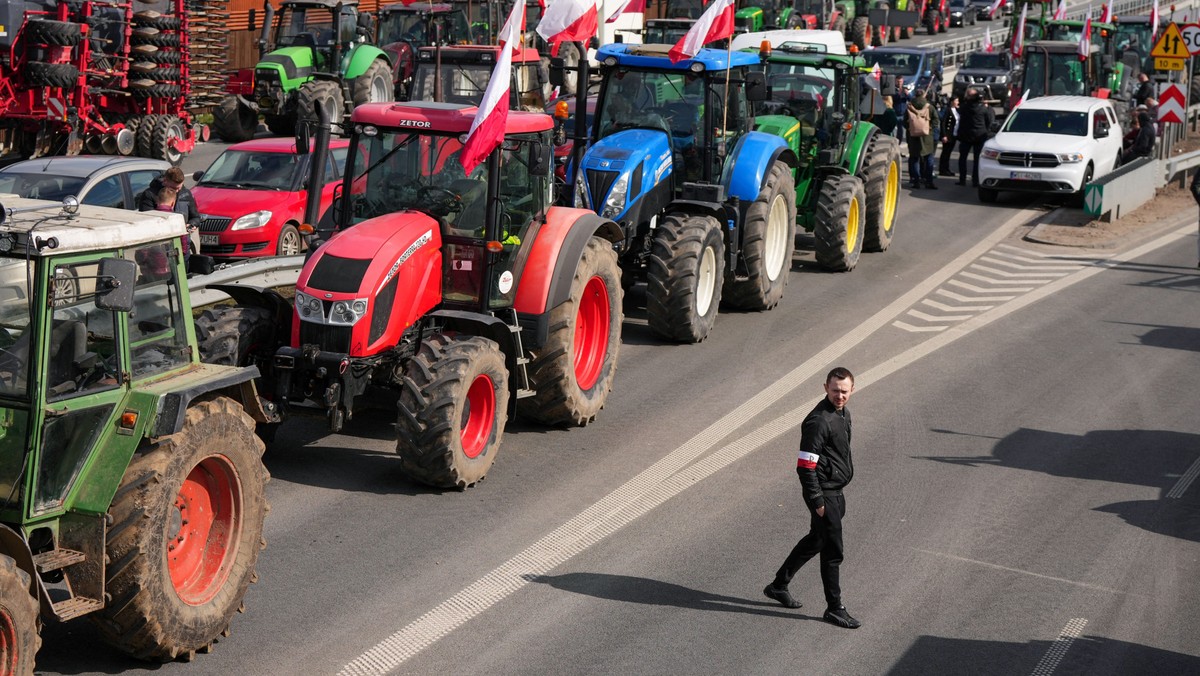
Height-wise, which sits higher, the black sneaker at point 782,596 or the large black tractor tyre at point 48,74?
the large black tractor tyre at point 48,74

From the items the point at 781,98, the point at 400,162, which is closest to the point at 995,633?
the point at 400,162

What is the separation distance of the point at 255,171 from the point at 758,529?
9.71 metres

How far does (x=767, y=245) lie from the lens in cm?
1627

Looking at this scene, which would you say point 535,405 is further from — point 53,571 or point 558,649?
point 53,571

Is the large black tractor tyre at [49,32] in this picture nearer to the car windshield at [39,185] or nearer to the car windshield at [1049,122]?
the car windshield at [39,185]

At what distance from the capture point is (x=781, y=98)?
18.4 m

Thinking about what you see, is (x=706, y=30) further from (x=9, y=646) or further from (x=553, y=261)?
(x=9, y=646)

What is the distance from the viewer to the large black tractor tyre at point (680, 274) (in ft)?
46.8

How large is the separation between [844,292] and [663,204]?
3.40 meters

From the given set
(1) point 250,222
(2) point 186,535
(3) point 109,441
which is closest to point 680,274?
(1) point 250,222

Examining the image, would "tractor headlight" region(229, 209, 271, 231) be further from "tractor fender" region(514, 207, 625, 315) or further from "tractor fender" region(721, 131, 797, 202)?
"tractor fender" region(514, 207, 625, 315)

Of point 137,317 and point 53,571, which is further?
point 137,317

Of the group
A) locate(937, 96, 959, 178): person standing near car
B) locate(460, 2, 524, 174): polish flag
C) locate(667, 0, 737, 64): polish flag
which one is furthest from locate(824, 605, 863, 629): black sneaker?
locate(937, 96, 959, 178): person standing near car

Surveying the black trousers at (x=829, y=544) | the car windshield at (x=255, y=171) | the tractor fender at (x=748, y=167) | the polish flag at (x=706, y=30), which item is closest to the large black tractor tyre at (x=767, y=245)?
the tractor fender at (x=748, y=167)
